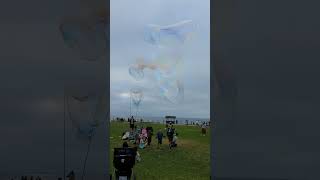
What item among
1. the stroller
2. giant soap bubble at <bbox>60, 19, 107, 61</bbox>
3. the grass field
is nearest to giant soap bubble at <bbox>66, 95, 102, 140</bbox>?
giant soap bubble at <bbox>60, 19, 107, 61</bbox>

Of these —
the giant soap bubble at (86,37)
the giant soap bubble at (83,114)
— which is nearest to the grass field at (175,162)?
the giant soap bubble at (83,114)

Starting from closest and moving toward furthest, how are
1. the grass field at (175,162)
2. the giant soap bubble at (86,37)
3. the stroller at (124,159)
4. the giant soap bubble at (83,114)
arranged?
1. the stroller at (124,159)
2. the giant soap bubble at (86,37)
3. the giant soap bubble at (83,114)
4. the grass field at (175,162)

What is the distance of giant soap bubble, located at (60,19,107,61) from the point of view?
44.1 feet

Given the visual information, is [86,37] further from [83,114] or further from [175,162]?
[175,162]

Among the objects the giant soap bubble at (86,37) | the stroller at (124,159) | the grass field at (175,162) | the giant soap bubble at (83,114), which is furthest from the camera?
the grass field at (175,162)

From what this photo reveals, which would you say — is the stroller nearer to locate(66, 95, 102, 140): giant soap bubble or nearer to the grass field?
the grass field

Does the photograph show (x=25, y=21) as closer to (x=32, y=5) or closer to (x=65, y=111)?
(x=32, y=5)

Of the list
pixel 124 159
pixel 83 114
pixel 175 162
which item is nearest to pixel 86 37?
pixel 83 114

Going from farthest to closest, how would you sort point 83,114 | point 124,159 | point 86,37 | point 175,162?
point 175,162 → point 83,114 → point 86,37 → point 124,159

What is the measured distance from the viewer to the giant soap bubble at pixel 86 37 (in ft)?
44.1

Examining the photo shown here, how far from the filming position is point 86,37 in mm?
13633

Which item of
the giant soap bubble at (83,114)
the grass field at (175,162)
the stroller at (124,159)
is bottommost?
the grass field at (175,162)

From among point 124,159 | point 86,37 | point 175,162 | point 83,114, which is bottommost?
point 175,162

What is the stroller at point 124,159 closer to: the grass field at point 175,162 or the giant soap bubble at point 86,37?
the grass field at point 175,162
